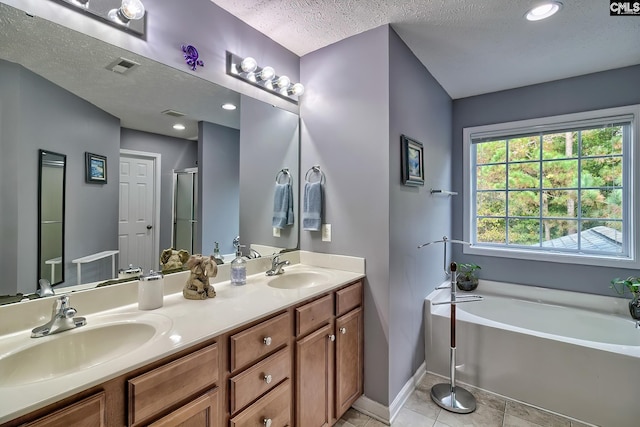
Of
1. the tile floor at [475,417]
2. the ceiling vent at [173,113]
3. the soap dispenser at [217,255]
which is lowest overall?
the tile floor at [475,417]

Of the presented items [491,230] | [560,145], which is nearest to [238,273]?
[491,230]

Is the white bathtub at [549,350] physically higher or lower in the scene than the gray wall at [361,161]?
lower

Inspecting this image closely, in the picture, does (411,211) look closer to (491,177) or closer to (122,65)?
(491,177)

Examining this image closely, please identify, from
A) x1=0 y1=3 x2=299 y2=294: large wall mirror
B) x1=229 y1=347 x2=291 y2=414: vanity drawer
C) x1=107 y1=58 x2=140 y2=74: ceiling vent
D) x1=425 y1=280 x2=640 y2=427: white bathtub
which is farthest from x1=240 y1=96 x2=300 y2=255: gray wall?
x1=425 y1=280 x2=640 y2=427: white bathtub

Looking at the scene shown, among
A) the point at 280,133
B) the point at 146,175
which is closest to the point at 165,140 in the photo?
the point at 146,175

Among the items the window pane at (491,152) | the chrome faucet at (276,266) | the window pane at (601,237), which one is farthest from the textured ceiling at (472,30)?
the chrome faucet at (276,266)

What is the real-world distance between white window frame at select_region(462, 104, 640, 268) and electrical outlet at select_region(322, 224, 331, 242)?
1715 mm

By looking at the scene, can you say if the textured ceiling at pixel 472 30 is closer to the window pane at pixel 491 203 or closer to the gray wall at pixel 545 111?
the gray wall at pixel 545 111

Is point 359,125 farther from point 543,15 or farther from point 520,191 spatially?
point 520,191

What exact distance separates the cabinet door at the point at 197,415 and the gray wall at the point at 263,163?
1.03 m

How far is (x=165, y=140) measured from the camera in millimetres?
1547

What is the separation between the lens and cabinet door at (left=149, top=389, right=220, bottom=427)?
934 mm

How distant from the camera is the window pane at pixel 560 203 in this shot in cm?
269

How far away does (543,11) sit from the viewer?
1715 millimetres
